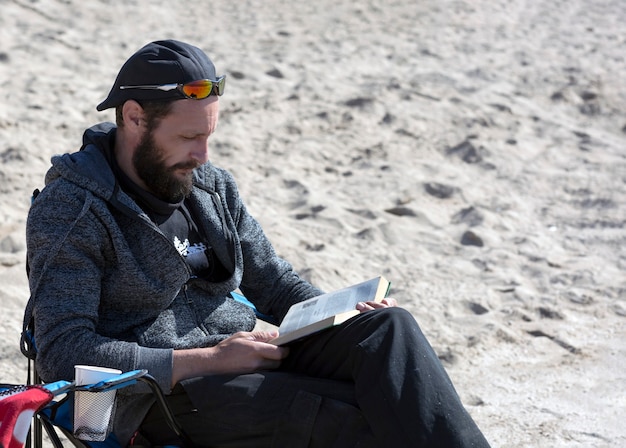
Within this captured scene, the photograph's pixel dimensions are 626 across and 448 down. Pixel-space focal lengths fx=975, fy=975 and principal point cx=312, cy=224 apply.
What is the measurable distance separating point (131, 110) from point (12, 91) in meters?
4.12

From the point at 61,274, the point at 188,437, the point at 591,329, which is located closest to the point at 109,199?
the point at 61,274

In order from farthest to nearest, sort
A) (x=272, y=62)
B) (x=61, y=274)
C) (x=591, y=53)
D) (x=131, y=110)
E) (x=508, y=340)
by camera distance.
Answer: (x=591, y=53) → (x=272, y=62) → (x=508, y=340) → (x=131, y=110) → (x=61, y=274)

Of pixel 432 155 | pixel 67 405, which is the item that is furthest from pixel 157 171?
pixel 432 155

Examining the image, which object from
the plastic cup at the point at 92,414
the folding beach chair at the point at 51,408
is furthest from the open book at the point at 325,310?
the plastic cup at the point at 92,414

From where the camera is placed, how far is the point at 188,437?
2844mm

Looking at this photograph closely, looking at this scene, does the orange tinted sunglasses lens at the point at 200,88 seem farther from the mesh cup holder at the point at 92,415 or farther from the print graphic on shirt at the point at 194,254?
the mesh cup holder at the point at 92,415

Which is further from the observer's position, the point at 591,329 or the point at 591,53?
the point at 591,53

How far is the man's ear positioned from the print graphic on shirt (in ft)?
1.26

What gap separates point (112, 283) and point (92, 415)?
1.39 feet

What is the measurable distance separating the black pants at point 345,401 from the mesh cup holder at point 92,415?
0.27 metres

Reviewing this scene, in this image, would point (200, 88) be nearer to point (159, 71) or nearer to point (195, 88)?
point (195, 88)

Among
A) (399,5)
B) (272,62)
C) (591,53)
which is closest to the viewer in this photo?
(272,62)

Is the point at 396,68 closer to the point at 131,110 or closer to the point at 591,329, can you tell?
the point at 591,329

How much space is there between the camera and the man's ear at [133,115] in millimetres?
2918
